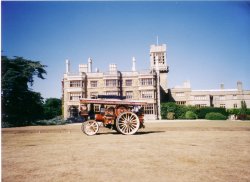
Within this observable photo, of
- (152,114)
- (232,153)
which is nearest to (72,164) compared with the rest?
(232,153)

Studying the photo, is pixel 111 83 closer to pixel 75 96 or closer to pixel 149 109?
pixel 75 96

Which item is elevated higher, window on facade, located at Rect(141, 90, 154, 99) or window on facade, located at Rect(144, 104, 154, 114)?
window on facade, located at Rect(141, 90, 154, 99)

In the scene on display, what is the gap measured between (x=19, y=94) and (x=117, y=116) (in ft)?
67.1

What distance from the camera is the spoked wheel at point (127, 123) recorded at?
14100 mm

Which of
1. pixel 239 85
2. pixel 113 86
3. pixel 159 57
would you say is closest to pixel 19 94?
pixel 113 86

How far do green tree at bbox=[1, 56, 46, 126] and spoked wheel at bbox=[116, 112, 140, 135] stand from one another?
17.9 meters

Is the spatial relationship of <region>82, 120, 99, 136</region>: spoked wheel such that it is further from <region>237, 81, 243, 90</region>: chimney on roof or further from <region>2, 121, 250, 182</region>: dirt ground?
<region>237, 81, 243, 90</region>: chimney on roof

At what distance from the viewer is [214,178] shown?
4.89m

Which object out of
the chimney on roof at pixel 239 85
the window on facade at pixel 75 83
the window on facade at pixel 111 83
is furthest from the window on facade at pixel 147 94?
the chimney on roof at pixel 239 85

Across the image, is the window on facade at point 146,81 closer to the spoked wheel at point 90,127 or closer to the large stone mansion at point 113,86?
the large stone mansion at point 113,86

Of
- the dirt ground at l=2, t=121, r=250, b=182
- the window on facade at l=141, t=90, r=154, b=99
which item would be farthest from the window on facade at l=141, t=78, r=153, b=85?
the dirt ground at l=2, t=121, r=250, b=182

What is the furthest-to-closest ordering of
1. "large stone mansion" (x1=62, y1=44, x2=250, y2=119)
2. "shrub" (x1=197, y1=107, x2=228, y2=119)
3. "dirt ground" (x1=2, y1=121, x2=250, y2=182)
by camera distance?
"large stone mansion" (x1=62, y1=44, x2=250, y2=119), "shrub" (x1=197, y1=107, x2=228, y2=119), "dirt ground" (x1=2, y1=121, x2=250, y2=182)

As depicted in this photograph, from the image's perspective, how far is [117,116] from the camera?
14.2 meters

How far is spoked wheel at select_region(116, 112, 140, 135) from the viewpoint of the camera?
14.1m
